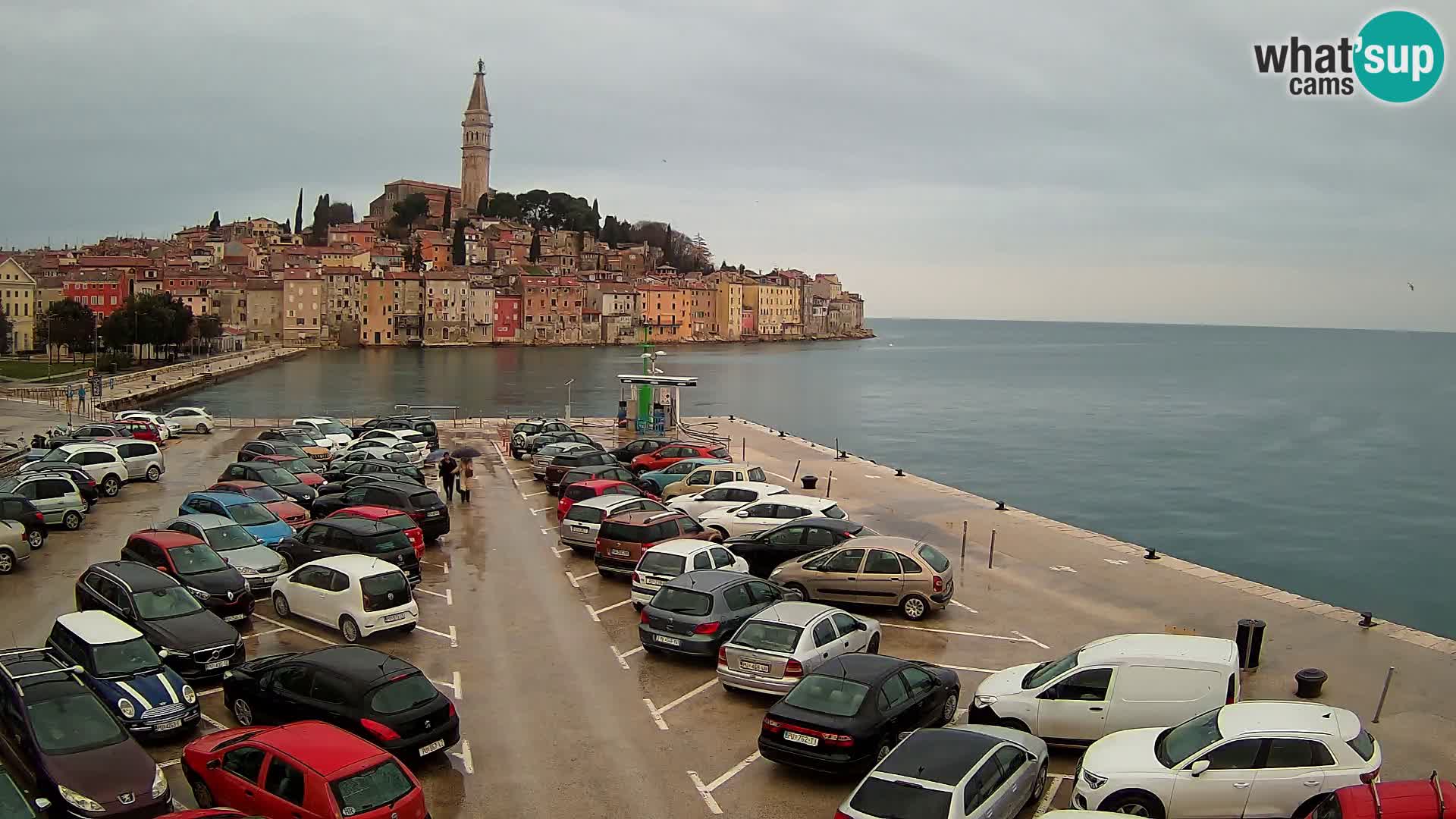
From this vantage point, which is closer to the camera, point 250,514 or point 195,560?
point 195,560

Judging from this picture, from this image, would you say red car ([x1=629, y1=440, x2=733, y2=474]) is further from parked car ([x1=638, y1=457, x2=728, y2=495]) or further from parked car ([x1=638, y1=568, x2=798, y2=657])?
parked car ([x1=638, y1=568, x2=798, y2=657])

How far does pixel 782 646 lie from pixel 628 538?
5923mm

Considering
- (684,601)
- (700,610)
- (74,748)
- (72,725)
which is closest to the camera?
(74,748)

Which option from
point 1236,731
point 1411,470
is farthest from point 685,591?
point 1411,470

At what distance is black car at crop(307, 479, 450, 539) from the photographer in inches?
740

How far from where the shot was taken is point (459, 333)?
505ft

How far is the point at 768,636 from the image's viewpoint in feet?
36.7

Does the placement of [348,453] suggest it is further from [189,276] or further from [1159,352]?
[1159,352]

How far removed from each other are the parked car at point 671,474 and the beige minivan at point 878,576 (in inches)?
342

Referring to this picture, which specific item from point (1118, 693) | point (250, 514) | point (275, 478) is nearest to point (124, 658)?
point (250, 514)

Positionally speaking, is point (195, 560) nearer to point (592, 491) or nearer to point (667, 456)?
point (592, 491)

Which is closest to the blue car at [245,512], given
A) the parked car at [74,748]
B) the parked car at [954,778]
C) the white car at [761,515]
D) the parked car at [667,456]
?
the white car at [761,515]

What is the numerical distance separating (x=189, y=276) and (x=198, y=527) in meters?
139

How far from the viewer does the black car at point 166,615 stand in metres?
11.3
